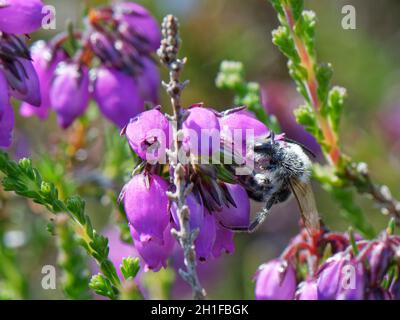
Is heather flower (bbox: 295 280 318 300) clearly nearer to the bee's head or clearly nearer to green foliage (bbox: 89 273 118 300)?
the bee's head

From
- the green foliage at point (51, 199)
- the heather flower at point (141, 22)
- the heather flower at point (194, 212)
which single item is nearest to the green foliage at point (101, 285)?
the green foliage at point (51, 199)

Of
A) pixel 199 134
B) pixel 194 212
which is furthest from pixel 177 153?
pixel 194 212

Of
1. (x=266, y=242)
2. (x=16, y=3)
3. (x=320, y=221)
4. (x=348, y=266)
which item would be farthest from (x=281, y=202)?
(x=266, y=242)

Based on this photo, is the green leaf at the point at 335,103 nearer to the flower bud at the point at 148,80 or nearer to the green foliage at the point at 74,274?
the flower bud at the point at 148,80

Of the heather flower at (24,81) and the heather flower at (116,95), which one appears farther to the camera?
the heather flower at (116,95)

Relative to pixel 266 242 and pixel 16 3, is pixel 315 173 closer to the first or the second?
pixel 16 3
